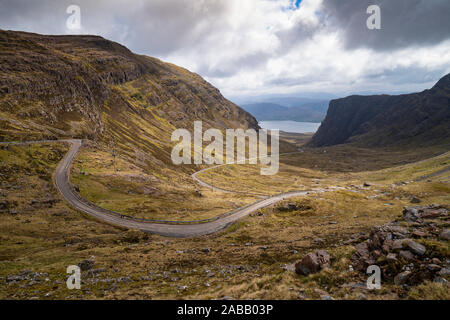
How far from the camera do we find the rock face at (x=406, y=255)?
14749mm

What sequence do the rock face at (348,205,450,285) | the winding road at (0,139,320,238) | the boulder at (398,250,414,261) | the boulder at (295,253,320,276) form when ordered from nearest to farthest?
the rock face at (348,205,450,285), the boulder at (398,250,414,261), the boulder at (295,253,320,276), the winding road at (0,139,320,238)

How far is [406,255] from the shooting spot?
16.5 meters

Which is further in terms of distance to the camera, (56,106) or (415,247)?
(56,106)

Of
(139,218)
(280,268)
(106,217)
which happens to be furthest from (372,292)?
(106,217)

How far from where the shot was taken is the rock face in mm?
14749

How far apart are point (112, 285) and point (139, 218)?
1307 inches

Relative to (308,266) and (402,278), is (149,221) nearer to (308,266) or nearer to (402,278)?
(308,266)

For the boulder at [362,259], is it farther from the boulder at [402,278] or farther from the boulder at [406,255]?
the boulder at [402,278]

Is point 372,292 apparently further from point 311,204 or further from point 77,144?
point 77,144

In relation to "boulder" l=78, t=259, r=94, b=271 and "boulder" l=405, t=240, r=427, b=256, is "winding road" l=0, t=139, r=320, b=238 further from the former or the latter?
"boulder" l=405, t=240, r=427, b=256

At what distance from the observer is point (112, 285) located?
21625mm

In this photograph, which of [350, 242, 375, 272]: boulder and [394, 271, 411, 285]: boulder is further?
[350, 242, 375, 272]: boulder

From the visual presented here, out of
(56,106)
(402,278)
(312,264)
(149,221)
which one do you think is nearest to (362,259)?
(402,278)

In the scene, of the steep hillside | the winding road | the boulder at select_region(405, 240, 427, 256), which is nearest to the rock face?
the boulder at select_region(405, 240, 427, 256)
